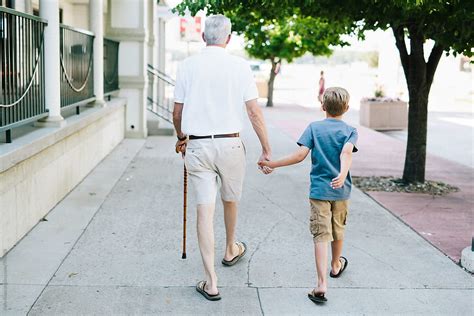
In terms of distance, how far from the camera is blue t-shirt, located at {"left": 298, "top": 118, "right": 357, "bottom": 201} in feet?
16.1

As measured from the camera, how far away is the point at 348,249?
646 centimetres

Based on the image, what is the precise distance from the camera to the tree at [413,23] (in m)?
7.95

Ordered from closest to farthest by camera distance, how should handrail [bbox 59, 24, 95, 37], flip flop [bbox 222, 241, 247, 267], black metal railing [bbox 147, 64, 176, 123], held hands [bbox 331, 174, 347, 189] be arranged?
held hands [bbox 331, 174, 347, 189] < flip flop [bbox 222, 241, 247, 267] < handrail [bbox 59, 24, 95, 37] < black metal railing [bbox 147, 64, 176, 123]

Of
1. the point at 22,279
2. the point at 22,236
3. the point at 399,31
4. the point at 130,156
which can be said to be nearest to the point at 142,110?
the point at 130,156

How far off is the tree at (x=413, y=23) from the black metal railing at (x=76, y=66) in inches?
68.2

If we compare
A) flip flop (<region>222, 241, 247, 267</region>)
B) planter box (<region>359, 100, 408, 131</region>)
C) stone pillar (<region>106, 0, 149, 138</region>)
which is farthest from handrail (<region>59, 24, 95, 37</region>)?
planter box (<region>359, 100, 408, 131</region>)

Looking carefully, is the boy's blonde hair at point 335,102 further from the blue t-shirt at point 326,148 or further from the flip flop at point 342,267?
the flip flop at point 342,267

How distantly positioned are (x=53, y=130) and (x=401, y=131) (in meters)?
14.9

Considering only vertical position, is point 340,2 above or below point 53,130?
above

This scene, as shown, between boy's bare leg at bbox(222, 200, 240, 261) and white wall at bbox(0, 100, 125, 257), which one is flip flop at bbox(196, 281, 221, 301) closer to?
boy's bare leg at bbox(222, 200, 240, 261)

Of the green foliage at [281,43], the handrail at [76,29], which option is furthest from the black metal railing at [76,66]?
the green foliage at [281,43]

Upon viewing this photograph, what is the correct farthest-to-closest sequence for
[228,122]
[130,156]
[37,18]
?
[130,156], [37,18], [228,122]

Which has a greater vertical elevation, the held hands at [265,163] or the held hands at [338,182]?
the held hands at [265,163]

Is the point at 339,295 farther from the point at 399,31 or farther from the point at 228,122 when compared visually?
the point at 399,31
